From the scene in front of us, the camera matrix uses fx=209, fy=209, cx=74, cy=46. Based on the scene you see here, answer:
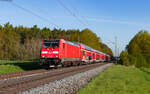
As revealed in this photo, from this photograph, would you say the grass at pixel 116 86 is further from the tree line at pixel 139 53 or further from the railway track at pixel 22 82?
the tree line at pixel 139 53

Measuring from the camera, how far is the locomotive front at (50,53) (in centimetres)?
2505

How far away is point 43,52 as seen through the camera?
25750 mm

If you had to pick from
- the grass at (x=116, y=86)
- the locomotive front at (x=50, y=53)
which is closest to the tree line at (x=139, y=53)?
the locomotive front at (x=50, y=53)

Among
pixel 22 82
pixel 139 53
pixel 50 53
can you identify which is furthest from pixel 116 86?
pixel 139 53

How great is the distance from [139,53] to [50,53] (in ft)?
135

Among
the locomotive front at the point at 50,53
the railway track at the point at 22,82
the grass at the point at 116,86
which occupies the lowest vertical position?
the grass at the point at 116,86

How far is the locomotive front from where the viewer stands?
25047 millimetres

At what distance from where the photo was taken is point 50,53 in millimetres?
25484

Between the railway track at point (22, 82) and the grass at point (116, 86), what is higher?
the railway track at point (22, 82)

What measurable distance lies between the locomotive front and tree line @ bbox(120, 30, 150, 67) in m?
29.8

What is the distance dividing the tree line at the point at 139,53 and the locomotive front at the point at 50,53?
29.8 m

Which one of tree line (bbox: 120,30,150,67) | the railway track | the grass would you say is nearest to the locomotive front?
the railway track

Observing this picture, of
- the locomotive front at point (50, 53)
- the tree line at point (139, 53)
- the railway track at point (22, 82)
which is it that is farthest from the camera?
the tree line at point (139, 53)

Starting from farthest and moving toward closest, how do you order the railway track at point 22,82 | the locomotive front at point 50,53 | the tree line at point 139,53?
the tree line at point 139,53 → the locomotive front at point 50,53 → the railway track at point 22,82
